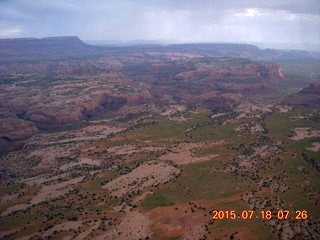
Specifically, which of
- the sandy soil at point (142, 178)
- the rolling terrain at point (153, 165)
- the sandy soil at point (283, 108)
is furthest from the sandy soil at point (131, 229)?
the sandy soil at point (283, 108)

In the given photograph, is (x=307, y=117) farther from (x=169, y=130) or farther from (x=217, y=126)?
(x=169, y=130)

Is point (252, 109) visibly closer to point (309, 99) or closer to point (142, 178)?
point (309, 99)

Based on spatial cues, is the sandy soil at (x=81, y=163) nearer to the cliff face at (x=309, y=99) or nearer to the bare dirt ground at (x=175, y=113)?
the bare dirt ground at (x=175, y=113)

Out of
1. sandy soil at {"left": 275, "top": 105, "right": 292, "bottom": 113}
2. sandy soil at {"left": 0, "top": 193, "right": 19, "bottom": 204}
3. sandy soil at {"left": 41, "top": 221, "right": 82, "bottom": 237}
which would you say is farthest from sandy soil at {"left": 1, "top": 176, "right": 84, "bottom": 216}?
sandy soil at {"left": 275, "top": 105, "right": 292, "bottom": 113}

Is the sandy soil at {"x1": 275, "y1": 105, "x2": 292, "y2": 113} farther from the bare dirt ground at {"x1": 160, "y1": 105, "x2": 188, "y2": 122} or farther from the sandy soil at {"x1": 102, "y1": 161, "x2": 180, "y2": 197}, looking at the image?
the sandy soil at {"x1": 102, "y1": 161, "x2": 180, "y2": 197}

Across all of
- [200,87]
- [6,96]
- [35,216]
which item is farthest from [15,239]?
[200,87]

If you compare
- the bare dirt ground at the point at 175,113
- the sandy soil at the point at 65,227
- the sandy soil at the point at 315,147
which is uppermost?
the bare dirt ground at the point at 175,113
